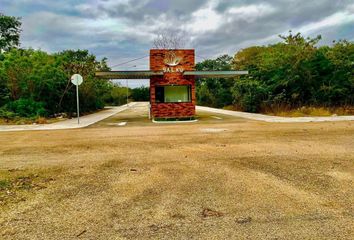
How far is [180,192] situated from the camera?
172 inches

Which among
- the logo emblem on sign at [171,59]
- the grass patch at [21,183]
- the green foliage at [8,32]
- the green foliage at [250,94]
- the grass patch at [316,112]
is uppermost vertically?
the green foliage at [8,32]

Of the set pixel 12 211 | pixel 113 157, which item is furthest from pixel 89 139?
pixel 12 211

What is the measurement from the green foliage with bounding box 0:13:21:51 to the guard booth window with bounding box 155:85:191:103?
73.8 ft

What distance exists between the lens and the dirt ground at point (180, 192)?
3.19 metres

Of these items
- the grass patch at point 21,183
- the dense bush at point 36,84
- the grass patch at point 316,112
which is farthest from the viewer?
the dense bush at point 36,84

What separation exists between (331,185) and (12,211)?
13.9 feet

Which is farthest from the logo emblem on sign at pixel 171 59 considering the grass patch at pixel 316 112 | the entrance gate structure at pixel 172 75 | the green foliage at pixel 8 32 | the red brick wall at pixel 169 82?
the green foliage at pixel 8 32


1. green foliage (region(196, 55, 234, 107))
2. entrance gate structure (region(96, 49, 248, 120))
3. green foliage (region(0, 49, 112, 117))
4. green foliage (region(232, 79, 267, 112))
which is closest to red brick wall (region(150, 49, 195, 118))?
entrance gate structure (region(96, 49, 248, 120))

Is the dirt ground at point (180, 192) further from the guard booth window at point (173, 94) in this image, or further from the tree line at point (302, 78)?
the tree line at point (302, 78)

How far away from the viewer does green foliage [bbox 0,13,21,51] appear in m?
32.7

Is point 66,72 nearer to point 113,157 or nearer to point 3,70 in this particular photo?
point 3,70

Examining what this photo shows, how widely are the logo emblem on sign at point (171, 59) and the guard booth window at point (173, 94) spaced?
5.06 ft

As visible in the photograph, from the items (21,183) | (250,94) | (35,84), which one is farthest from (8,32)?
(21,183)

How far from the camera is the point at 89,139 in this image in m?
10.0
